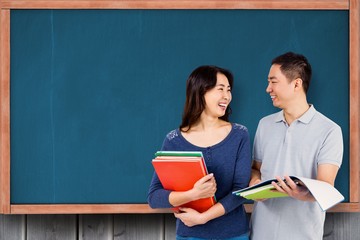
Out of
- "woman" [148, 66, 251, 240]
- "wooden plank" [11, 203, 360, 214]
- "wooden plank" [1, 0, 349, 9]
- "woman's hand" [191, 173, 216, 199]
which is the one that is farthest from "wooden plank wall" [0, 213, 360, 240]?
"wooden plank" [1, 0, 349, 9]

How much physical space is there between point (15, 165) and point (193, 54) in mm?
655

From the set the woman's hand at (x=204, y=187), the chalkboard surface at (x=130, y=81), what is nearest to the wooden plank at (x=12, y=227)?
the chalkboard surface at (x=130, y=81)

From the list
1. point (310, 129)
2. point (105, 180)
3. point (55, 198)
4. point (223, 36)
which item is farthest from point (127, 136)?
point (310, 129)

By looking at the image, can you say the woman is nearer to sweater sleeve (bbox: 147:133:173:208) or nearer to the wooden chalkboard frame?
sweater sleeve (bbox: 147:133:173:208)

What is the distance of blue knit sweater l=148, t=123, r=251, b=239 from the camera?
1.35 meters

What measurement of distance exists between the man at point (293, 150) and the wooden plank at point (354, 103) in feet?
1.25

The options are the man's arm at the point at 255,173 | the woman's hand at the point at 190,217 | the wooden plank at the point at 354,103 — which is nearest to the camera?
the woman's hand at the point at 190,217

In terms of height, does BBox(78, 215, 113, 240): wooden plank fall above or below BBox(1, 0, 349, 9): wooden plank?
below

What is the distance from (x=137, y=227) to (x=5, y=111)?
0.56 m

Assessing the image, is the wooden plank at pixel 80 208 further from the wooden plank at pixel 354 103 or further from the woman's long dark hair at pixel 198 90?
the wooden plank at pixel 354 103

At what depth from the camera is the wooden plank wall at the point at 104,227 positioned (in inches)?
72.0

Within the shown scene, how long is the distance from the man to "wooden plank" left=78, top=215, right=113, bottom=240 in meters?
0.59

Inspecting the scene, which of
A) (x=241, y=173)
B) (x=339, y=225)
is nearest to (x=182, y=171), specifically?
(x=241, y=173)

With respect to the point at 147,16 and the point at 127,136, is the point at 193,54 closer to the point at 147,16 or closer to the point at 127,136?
the point at 147,16
